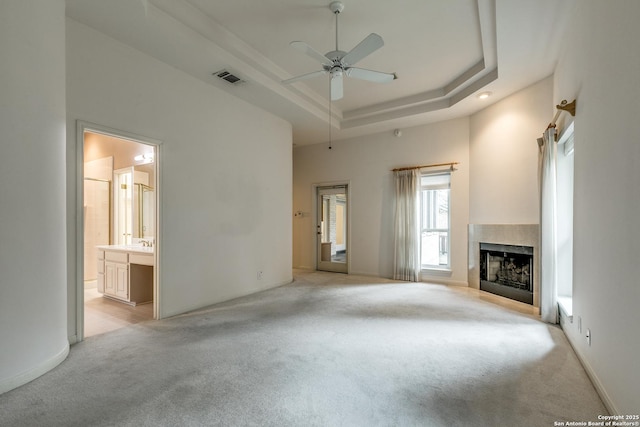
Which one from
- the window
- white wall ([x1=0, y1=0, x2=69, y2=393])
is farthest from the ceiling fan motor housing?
the window

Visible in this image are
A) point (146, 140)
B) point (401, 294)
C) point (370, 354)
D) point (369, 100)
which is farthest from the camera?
point (369, 100)

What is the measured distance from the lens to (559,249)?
3580 millimetres

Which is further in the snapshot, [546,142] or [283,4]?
[546,142]

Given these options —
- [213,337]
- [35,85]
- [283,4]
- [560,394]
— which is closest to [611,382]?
[560,394]

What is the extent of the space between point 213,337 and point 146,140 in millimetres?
2363

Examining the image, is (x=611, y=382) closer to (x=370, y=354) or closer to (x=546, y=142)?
(x=370, y=354)

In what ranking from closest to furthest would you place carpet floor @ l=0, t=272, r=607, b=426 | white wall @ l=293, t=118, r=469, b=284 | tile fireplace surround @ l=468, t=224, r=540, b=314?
carpet floor @ l=0, t=272, r=607, b=426 → tile fireplace surround @ l=468, t=224, r=540, b=314 → white wall @ l=293, t=118, r=469, b=284

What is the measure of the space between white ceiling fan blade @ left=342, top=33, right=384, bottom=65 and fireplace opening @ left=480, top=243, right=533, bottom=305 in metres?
3.58

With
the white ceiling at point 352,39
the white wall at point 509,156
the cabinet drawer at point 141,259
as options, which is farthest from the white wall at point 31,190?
the white wall at point 509,156

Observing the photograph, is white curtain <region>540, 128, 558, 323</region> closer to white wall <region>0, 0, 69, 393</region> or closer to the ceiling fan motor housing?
the ceiling fan motor housing

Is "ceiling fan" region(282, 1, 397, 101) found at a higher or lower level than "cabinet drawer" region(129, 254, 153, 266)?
higher

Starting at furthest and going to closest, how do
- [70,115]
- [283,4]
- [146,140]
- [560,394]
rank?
1. [146,140]
2. [283,4]
3. [70,115]
4. [560,394]

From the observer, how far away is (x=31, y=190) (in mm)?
2262

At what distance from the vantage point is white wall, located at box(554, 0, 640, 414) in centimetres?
158
